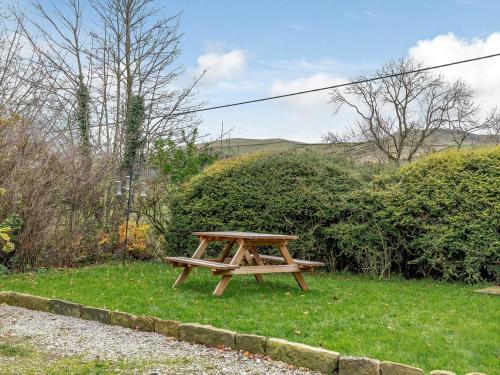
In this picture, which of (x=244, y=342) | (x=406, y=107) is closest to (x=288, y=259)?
(x=244, y=342)

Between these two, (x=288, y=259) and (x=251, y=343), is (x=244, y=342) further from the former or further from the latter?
(x=288, y=259)

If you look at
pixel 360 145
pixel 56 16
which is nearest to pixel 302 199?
pixel 56 16

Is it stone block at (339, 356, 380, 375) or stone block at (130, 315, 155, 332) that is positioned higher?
stone block at (339, 356, 380, 375)

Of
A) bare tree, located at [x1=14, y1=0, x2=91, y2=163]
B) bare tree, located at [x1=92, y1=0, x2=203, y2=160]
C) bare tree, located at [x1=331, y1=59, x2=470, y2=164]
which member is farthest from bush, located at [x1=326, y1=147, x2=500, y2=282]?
bare tree, located at [x1=331, y1=59, x2=470, y2=164]

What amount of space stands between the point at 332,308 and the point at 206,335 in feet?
5.43

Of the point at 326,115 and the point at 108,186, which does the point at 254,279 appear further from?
the point at 326,115

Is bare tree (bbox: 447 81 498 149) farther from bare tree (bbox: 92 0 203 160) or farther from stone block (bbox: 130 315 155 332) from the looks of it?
stone block (bbox: 130 315 155 332)

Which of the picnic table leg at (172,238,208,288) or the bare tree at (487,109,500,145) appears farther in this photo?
the bare tree at (487,109,500,145)

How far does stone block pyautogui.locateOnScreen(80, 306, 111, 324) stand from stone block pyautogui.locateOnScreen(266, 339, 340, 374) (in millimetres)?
1930

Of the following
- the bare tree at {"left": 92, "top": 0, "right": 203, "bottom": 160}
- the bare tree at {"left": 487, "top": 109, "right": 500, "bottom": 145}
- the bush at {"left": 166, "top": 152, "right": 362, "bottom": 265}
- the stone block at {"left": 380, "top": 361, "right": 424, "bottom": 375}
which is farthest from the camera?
the bare tree at {"left": 487, "top": 109, "right": 500, "bottom": 145}

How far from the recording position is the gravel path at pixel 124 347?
3.56m

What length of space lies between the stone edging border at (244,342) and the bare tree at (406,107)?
16499 millimetres

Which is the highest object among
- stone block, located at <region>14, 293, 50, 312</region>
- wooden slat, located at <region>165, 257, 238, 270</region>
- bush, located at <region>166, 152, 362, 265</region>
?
bush, located at <region>166, 152, 362, 265</region>

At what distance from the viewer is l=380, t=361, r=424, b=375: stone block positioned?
3090 mm
